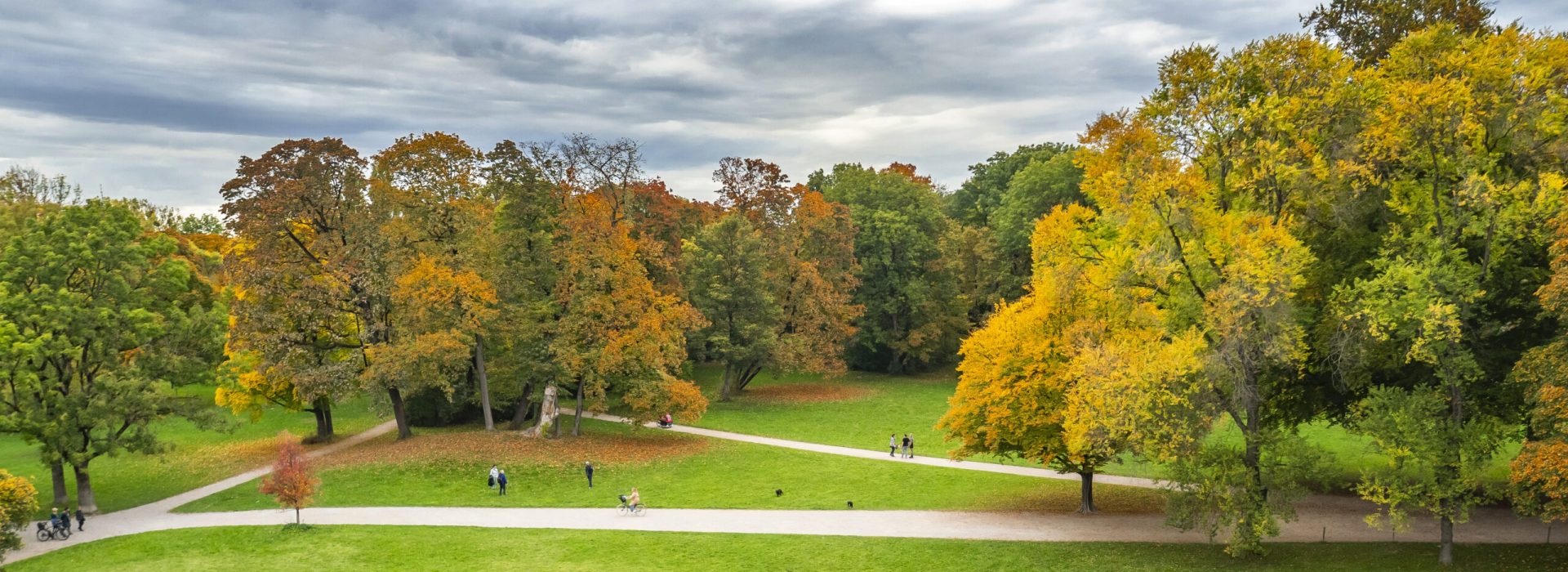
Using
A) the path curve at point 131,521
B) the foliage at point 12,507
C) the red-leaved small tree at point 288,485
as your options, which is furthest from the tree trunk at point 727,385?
the foliage at point 12,507

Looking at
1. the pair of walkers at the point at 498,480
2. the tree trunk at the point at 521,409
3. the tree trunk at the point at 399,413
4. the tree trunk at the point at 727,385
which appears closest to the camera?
the pair of walkers at the point at 498,480

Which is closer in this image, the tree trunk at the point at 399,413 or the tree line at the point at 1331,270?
the tree line at the point at 1331,270

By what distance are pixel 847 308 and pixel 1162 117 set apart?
113 ft

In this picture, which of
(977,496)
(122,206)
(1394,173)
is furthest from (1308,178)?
(122,206)

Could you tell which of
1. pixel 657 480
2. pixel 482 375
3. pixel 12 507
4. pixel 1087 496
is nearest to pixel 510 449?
pixel 482 375

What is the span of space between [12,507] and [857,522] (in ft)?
71.5

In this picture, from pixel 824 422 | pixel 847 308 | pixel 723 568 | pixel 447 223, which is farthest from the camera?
Answer: pixel 847 308

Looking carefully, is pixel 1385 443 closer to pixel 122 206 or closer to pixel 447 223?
pixel 447 223

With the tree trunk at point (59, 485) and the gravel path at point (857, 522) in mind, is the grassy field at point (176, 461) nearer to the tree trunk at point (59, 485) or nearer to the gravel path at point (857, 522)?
the tree trunk at point (59, 485)

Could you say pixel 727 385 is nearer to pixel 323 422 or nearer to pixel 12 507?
pixel 323 422

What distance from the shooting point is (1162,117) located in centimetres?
2088

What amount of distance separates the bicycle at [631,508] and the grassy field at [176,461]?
51.7 feet

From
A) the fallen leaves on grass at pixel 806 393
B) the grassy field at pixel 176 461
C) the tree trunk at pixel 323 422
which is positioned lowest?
the grassy field at pixel 176 461

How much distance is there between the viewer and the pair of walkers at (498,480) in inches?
1131
